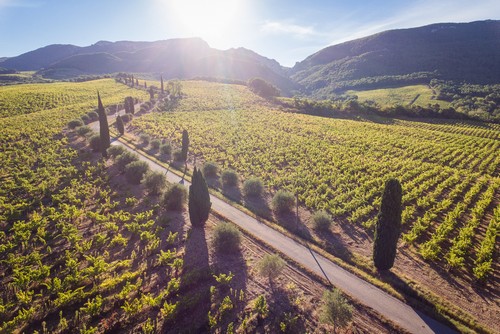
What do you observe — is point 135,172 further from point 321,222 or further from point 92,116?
point 92,116

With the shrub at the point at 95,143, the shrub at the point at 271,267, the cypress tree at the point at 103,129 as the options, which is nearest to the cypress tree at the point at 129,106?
the shrub at the point at 95,143

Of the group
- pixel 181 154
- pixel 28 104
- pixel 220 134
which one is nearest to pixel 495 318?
pixel 181 154

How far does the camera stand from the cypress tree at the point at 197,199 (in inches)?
786

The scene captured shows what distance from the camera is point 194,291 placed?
14.3m

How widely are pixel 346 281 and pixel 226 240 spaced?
25.6 feet

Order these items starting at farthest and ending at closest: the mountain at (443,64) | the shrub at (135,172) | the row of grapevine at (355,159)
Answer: the mountain at (443,64) → the shrub at (135,172) → the row of grapevine at (355,159)

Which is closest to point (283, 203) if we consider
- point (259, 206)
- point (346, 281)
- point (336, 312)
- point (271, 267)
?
point (259, 206)

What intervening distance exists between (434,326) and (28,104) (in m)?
89.5

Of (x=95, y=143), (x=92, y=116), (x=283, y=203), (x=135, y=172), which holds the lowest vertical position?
(x=283, y=203)

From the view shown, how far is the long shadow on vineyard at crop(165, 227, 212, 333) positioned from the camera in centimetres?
1221

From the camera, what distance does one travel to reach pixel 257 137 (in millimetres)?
50562

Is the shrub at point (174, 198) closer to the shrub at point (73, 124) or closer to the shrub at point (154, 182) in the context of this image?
the shrub at point (154, 182)

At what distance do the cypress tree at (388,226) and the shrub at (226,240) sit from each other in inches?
349

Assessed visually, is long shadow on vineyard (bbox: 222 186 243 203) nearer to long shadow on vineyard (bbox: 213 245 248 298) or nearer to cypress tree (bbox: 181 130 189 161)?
long shadow on vineyard (bbox: 213 245 248 298)
